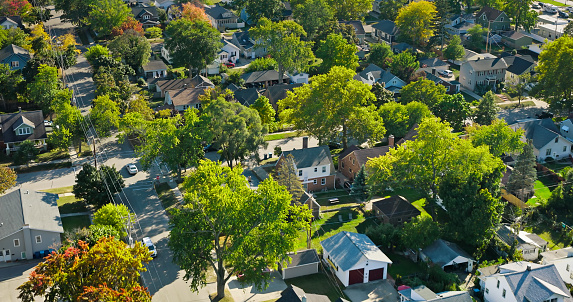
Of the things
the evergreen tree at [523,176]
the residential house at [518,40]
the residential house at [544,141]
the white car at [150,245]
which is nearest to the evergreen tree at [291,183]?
the white car at [150,245]

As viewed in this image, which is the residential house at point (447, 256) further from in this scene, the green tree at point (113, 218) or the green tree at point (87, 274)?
the green tree at point (113, 218)

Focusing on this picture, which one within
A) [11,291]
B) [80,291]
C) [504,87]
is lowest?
[504,87]

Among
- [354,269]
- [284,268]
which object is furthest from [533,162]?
[284,268]

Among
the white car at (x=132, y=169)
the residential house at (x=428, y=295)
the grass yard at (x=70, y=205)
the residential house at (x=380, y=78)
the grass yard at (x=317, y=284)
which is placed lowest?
the residential house at (x=380, y=78)

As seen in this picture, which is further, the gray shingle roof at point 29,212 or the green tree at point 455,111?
the green tree at point 455,111

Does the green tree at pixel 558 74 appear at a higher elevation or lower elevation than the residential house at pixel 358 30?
higher

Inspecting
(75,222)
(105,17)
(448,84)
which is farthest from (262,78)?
(75,222)

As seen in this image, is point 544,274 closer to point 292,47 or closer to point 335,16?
point 292,47
